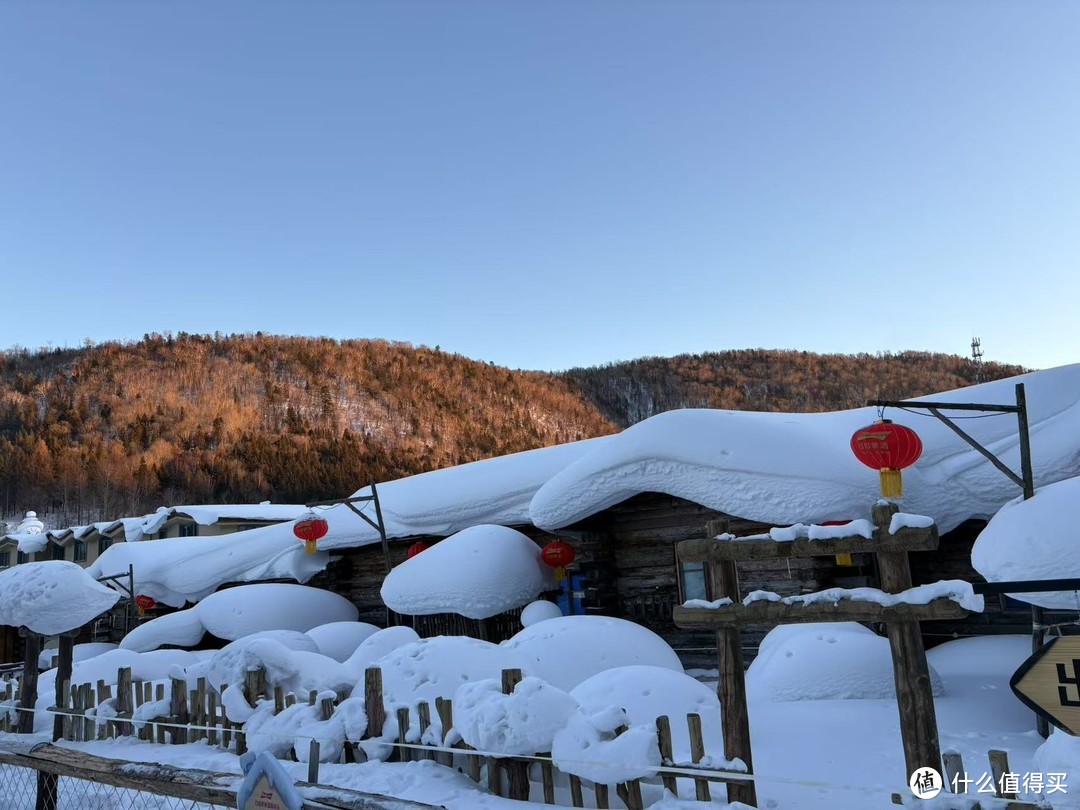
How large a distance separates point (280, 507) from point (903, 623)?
94.1 feet

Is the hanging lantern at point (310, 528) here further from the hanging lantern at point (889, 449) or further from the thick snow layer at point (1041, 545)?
the thick snow layer at point (1041, 545)

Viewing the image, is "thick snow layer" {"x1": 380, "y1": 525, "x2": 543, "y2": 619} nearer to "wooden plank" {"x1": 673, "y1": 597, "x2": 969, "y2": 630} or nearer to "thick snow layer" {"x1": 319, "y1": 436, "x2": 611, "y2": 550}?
"thick snow layer" {"x1": 319, "y1": 436, "x2": 611, "y2": 550}

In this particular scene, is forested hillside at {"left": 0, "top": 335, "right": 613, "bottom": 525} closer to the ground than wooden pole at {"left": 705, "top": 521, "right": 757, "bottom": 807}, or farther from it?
farther from it

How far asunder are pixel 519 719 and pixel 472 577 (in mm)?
7943

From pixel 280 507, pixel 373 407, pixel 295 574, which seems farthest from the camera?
pixel 373 407

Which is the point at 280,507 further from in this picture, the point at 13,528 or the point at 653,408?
the point at 653,408

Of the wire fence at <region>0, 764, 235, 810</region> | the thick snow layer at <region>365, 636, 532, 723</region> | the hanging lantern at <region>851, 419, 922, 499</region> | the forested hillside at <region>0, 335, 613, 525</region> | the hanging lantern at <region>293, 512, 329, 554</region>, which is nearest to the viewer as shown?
the wire fence at <region>0, 764, 235, 810</region>

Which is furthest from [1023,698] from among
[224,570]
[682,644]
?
[224,570]

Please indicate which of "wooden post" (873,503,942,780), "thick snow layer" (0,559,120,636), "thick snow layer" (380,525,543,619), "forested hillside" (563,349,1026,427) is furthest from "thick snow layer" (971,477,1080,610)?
"forested hillside" (563,349,1026,427)

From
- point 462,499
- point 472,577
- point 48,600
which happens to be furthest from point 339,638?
point 48,600

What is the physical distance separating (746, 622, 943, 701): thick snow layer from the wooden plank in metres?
4.17

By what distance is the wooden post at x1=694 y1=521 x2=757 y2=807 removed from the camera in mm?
4996

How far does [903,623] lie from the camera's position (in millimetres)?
4410

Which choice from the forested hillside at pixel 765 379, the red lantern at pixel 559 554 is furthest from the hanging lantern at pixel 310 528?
the forested hillside at pixel 765 379
